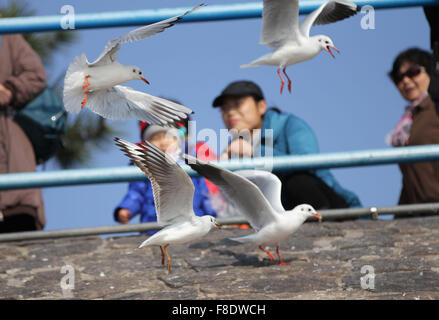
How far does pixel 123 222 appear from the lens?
18.0 ft

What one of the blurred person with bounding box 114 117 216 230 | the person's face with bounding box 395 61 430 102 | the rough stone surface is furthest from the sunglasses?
the blurred person with bounding box 114 117 216 230

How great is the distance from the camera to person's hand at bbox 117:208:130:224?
17.8 ft

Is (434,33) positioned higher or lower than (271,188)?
higher

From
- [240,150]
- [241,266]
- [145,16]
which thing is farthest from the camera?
[240,150]

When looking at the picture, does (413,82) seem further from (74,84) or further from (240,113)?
(74,84)

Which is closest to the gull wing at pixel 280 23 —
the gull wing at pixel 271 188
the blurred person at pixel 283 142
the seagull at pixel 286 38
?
the seagull at pixel 286 38

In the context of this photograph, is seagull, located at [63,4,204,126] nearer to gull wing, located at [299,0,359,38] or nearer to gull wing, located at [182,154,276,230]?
gull wing, located at [182,154,276,230]

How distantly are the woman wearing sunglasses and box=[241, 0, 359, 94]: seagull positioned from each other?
3.18 metres

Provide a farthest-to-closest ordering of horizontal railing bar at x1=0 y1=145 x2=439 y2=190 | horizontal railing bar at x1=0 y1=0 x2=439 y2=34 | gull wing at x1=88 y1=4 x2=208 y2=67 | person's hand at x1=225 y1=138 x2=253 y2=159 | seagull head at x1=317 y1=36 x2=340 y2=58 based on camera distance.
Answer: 1. person's hand at x1=225 y1=138 x2=253 y2=159
2. horizontal railing bar at x1=0 y1=145 x2=439 y2=190
3. horizontal railing bar at x1=0 y1=0 x2=439 y2=34
4. seagull head at x1=317 y1=36 x2=340 y2=58
5. gull wing at x1=88 y1=4 x2=208 y2=67

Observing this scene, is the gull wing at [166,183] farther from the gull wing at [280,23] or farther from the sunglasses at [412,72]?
the sunglasses at [412,72]

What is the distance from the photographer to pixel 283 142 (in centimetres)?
517

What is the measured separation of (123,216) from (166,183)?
3117mm

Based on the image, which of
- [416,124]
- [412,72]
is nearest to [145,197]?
[416,124]

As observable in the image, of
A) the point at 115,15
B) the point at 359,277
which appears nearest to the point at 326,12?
the point at 115,15
